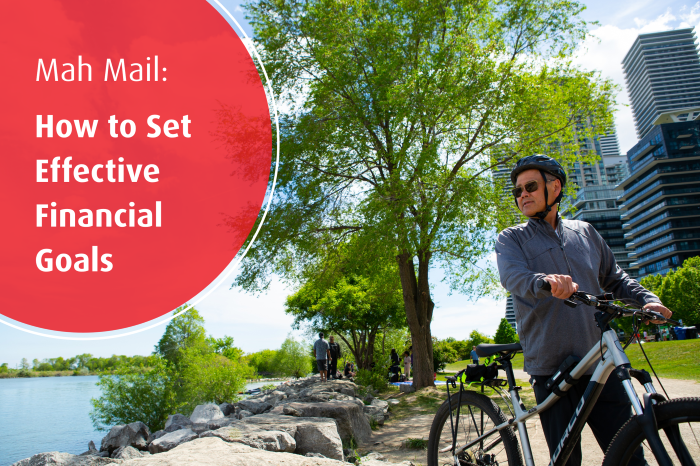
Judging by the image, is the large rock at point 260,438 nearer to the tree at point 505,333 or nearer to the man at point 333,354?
the man at point 333,354

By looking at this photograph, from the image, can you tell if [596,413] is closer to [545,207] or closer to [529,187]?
[545,207]

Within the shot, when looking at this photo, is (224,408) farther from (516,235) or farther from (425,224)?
(516,235)

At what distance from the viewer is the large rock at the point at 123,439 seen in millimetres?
9297

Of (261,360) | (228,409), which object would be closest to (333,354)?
(228,409)

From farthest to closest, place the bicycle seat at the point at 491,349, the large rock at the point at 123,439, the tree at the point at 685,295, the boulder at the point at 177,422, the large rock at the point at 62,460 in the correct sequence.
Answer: the tree at the point at 685,295, the boulder at the point at 177,422, the large rock at the point at 123,439, the large rock at the point at 62,460, the bicycle seat at the point at 491,349

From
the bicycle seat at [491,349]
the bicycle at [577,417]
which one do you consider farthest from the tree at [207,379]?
the bicycle seat at [491,349]

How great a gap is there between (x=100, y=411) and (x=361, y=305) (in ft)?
47.4

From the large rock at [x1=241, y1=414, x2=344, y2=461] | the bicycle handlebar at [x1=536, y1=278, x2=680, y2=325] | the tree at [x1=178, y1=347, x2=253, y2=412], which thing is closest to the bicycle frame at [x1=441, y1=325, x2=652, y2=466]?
the bicycle handlebar at [x1=536, y1=278, x2=680, y2=325]

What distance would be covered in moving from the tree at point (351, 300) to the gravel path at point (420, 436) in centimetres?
791

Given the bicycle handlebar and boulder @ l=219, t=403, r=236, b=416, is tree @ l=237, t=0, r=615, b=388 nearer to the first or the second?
boulder @ l=219, t=403, r=236, b=416

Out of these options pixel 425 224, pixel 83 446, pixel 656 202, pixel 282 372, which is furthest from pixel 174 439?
pixel 656 202

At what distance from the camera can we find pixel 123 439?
30.8 ft

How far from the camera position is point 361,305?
25.2m

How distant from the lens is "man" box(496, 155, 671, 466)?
2547mm
